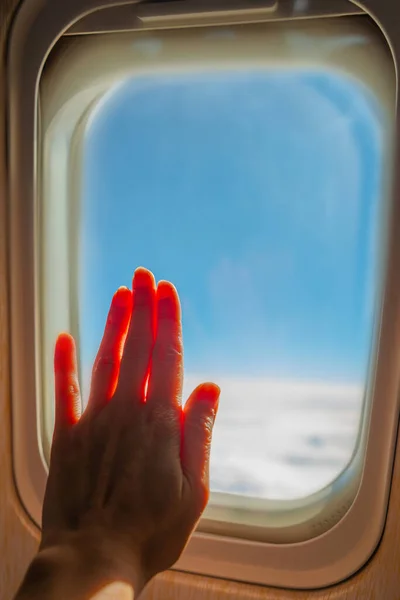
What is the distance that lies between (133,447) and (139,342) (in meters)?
0.14

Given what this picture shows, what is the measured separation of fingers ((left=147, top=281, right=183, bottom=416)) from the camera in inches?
32.0

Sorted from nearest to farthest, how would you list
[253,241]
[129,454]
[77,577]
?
[77,577] < [129,454] < [253,241]

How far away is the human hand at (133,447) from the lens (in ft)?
2.45

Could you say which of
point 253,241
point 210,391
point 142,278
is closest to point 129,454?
point 210,391

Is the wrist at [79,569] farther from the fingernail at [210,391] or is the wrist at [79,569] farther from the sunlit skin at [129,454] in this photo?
the fingernail at [210,391]

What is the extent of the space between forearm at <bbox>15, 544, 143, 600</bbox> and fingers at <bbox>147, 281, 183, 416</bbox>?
201 mm

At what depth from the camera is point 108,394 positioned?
842 mm

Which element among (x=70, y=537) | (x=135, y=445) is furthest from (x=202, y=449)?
(x=70, y=537)

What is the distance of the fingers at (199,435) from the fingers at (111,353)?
116 millimetres

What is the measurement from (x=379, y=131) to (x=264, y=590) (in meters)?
0.70

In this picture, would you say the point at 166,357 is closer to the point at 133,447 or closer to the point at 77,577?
the point at 133,447

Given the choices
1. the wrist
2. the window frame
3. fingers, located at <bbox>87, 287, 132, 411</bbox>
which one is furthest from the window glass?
the wrist

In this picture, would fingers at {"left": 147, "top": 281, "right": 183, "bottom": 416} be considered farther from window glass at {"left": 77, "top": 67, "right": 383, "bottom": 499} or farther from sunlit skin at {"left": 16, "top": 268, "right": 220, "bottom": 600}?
window glass at {"left": 77, "top": 67, "right": 383, "bottom": 499}

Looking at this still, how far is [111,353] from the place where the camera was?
0.85m
